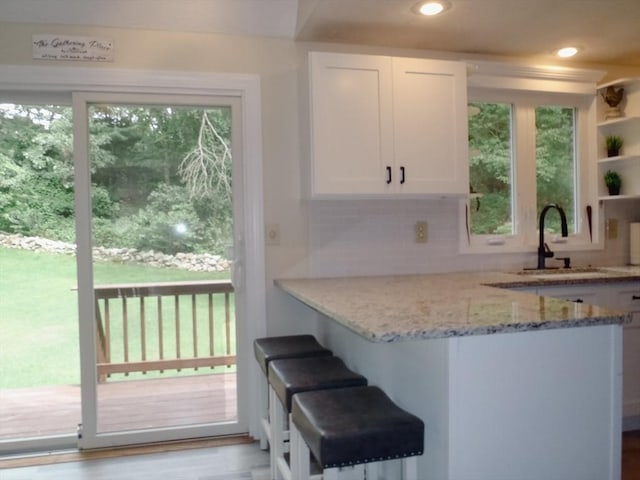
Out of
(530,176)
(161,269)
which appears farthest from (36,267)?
(530,176)

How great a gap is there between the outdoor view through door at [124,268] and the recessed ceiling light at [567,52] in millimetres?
2095

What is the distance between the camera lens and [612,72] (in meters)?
3.44

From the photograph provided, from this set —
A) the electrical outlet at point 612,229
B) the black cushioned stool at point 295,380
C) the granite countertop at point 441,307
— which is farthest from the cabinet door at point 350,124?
the electrical outlet at point 612,229

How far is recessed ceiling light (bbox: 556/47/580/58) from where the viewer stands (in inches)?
120

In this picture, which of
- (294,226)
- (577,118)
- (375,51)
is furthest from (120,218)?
(577,118)

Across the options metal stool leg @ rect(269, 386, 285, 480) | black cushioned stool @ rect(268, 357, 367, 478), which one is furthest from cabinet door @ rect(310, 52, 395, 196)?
metal stool leg @ rect(269, 386, 285, 480)

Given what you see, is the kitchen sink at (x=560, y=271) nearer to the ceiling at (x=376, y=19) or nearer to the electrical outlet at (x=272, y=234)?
the ceiling at (x=376, y=19)

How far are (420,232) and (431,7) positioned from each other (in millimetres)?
1255

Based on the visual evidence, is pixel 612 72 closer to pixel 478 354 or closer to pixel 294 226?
pixel 294 226

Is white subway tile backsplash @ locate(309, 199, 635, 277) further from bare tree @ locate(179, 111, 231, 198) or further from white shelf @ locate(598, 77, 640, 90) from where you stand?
white shelf @ locate(598, 77, 640, 90)

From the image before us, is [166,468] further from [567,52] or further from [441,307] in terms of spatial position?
[567,52]

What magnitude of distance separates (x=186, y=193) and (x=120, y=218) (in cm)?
38

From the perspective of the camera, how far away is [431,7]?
7.90 ft

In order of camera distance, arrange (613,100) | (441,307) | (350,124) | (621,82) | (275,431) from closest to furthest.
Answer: (441,307)
(275,431)
(350,124)
(621,82)
(613,100)
